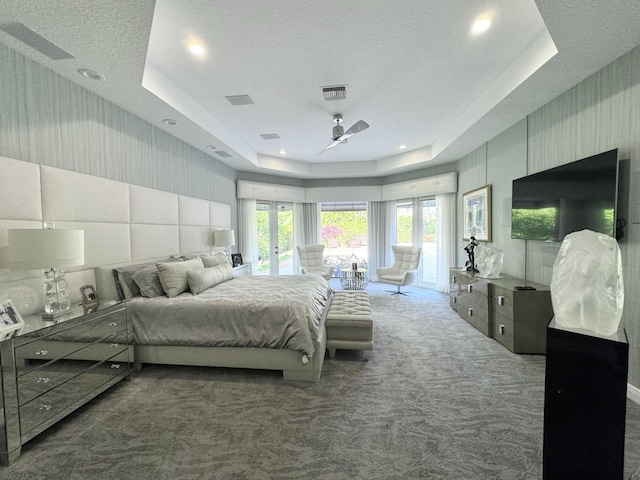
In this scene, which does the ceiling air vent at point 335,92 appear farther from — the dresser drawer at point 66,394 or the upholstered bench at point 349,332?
the dresser drawer at point 66,394

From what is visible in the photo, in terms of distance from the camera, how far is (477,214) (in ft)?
16.1

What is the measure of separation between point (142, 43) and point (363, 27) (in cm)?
171

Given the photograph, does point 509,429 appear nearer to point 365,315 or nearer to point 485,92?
point 365,315

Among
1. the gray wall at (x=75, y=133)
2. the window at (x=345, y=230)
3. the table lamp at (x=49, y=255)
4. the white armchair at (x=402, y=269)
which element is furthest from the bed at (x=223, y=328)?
the window at (x=345, y=230)

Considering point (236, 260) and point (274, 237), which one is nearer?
point (236, 260)

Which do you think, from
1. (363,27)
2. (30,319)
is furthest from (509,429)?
(30,319)

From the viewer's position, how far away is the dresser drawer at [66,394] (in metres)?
1.72

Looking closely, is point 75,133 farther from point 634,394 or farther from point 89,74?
point 634,394

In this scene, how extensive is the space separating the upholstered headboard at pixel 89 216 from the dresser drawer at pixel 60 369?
0.57 m

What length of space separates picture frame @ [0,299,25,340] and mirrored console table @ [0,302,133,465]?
0.14ft

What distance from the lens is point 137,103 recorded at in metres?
3.01

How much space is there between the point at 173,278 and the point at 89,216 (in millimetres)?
955

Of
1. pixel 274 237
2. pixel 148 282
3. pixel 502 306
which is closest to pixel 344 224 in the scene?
pixel 274 237

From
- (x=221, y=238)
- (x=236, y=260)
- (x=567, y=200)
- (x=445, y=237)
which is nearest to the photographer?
(x=567, y=200)
